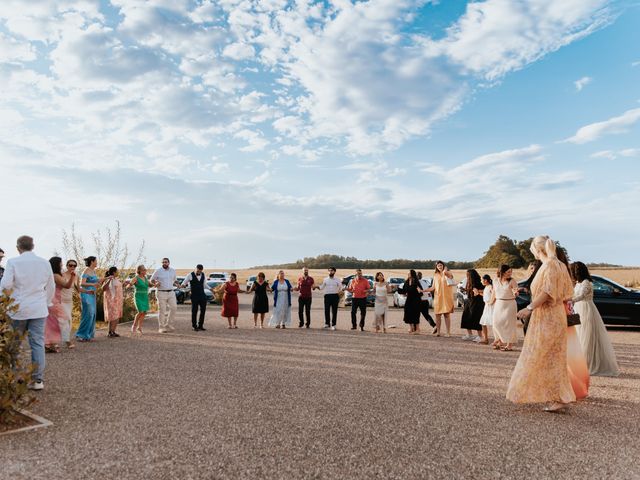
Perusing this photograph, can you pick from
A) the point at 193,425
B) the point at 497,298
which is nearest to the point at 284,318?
the point at 497,298

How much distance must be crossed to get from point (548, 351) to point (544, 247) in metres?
1.23

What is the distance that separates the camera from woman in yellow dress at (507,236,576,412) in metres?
6.04

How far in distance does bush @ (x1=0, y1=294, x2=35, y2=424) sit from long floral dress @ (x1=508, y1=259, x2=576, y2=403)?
548 cm

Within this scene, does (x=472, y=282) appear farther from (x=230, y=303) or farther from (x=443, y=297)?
(x=230, y=303)

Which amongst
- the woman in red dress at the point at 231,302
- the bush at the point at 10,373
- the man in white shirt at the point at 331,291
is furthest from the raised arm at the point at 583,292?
the woman in red dress at the point at 231,302

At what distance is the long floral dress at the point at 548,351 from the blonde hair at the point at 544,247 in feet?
0.33

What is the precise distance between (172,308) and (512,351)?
9.40 metres

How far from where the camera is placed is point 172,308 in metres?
15.2

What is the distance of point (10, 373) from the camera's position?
5.50 metres

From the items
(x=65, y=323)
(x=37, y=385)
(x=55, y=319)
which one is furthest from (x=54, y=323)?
(x=37, y=385)

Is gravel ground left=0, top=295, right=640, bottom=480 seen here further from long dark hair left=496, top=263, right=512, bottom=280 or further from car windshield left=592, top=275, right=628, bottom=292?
car windshield left=592, top=275, right=628, bottom=292

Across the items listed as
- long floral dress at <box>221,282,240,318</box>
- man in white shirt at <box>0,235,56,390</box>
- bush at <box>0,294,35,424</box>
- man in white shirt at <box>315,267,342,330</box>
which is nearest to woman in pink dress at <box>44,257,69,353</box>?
man in white shirt at <box>0,235,56,390</box>

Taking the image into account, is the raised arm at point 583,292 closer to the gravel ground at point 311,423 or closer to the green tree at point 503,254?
the gravel ground at point 311,423

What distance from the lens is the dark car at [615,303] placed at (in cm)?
1590
